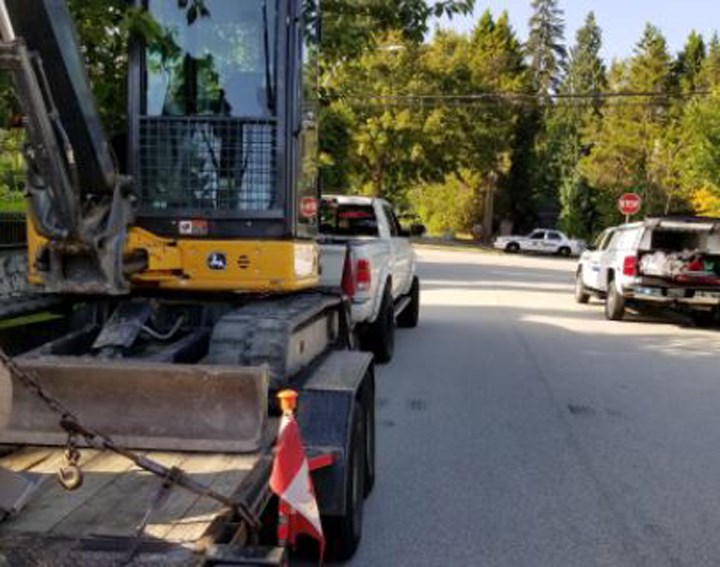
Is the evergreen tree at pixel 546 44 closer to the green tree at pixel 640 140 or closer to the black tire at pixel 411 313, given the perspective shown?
the green tree at pixel 640 140

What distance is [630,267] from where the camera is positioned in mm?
17531

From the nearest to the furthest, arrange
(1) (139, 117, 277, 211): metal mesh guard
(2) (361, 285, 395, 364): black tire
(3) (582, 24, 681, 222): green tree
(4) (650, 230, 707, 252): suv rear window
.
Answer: (1) (139, 117, 277, 211): metal mesh guard
(2) (361, 285, 395, 364): black tire
(4) (650, 230, 707, 252): suv rear window
(3) (582, 24, 681, 222): green tree

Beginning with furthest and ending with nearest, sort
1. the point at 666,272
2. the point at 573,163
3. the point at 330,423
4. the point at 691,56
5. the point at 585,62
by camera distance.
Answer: the point at 585,62, the point at 691,56, the point at 573,163, the point at 666,272, the point at 330,423

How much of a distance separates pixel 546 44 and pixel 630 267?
3465 inches

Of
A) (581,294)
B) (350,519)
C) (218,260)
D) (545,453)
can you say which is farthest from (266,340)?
(581,294)

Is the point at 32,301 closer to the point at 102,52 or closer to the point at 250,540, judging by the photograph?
the point at 102,52

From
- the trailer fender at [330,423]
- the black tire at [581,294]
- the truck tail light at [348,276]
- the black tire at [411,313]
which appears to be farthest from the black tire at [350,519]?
the black tire at [581,294]

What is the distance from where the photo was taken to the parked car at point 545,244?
59.5 meters

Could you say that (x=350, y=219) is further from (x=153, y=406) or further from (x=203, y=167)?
(x=153, y=406)

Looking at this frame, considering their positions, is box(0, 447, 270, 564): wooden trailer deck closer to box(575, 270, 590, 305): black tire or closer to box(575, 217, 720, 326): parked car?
box(575, 217, 720, 326): parked car

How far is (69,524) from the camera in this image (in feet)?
11.4

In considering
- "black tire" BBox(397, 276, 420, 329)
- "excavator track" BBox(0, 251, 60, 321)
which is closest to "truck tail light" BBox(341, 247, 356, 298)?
"excavator track" BBox(0, 251, 60, 321)

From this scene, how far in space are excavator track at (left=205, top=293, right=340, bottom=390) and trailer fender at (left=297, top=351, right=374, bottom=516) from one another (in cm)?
20

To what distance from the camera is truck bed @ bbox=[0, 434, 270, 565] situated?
322 cm
